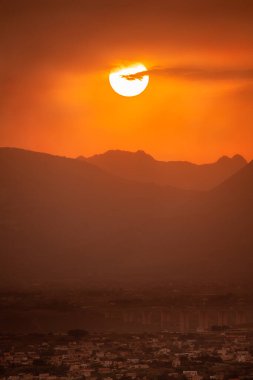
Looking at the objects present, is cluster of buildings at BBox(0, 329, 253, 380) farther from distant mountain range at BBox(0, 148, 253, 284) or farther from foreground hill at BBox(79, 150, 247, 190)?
foreground hill at BBox(79, 150, 247, 190)

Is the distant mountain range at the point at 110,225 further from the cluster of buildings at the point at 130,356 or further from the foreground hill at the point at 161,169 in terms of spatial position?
the cluster of buildings at the point at 130,356

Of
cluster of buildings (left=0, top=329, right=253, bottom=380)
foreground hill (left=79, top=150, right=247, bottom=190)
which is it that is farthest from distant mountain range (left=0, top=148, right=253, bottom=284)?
cluster of buildings (left=0, top=329, right=253, bottom=380)

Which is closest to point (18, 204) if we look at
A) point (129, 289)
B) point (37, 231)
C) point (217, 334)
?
point (37, 231)

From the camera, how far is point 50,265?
9225 cm

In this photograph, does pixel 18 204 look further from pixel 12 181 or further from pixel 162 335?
pixel 162 335

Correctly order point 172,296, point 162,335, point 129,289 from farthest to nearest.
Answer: point 129,289 < point 172,296 < point 162,335

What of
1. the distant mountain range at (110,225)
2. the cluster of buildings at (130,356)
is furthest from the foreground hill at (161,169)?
the cluster of buildings at (130,356)

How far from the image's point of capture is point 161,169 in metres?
129

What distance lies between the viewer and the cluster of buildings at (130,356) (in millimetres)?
37188

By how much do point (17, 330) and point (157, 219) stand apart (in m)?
50.7

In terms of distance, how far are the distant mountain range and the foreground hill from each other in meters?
12.4

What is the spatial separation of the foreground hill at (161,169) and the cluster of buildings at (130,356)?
3014 inches

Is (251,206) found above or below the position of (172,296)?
above

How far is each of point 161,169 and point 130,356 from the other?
290ft
